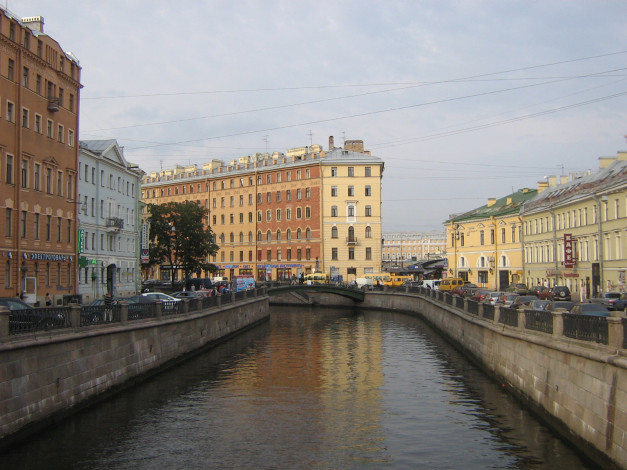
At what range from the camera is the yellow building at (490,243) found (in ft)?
234

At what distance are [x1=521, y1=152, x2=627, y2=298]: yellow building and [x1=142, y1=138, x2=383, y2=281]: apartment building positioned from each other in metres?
24.5

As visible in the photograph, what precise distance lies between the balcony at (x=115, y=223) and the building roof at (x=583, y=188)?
118 ft

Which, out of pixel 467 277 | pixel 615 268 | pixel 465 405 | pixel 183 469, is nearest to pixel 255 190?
pixel 467 277

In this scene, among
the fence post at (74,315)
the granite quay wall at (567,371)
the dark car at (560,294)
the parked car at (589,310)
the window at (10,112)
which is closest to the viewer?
the granite quay wall at (567,371)

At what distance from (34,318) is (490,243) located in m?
64.4

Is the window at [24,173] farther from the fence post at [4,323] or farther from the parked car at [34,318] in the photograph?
the fence post at [4,323]

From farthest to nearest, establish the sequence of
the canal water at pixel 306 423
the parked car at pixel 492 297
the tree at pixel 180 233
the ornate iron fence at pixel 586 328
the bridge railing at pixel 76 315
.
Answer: the tree at pixel 180 233 → the parked car at pixel 492 297 → the bridge railing at pixel 76 315 → the canal water at pixel 306 423 → the ornate iron fence at pixel 586 328

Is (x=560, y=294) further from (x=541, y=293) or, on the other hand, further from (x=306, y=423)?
(x=306, y=423)

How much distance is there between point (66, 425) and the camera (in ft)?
58.9

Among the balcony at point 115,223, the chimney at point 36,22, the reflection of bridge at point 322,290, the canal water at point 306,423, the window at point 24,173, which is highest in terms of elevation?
the chimney at point 36,22

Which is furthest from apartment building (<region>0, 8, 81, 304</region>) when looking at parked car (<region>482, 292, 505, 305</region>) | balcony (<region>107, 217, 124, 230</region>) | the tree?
parked car (<region>482, 292, 505, 305</region>)

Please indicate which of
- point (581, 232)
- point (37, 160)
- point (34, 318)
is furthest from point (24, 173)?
point (581, 232)

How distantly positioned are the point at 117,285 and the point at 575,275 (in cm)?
3690

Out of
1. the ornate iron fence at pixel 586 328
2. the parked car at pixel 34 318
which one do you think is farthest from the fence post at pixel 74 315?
the ornate iron fence at pixel 586 328
